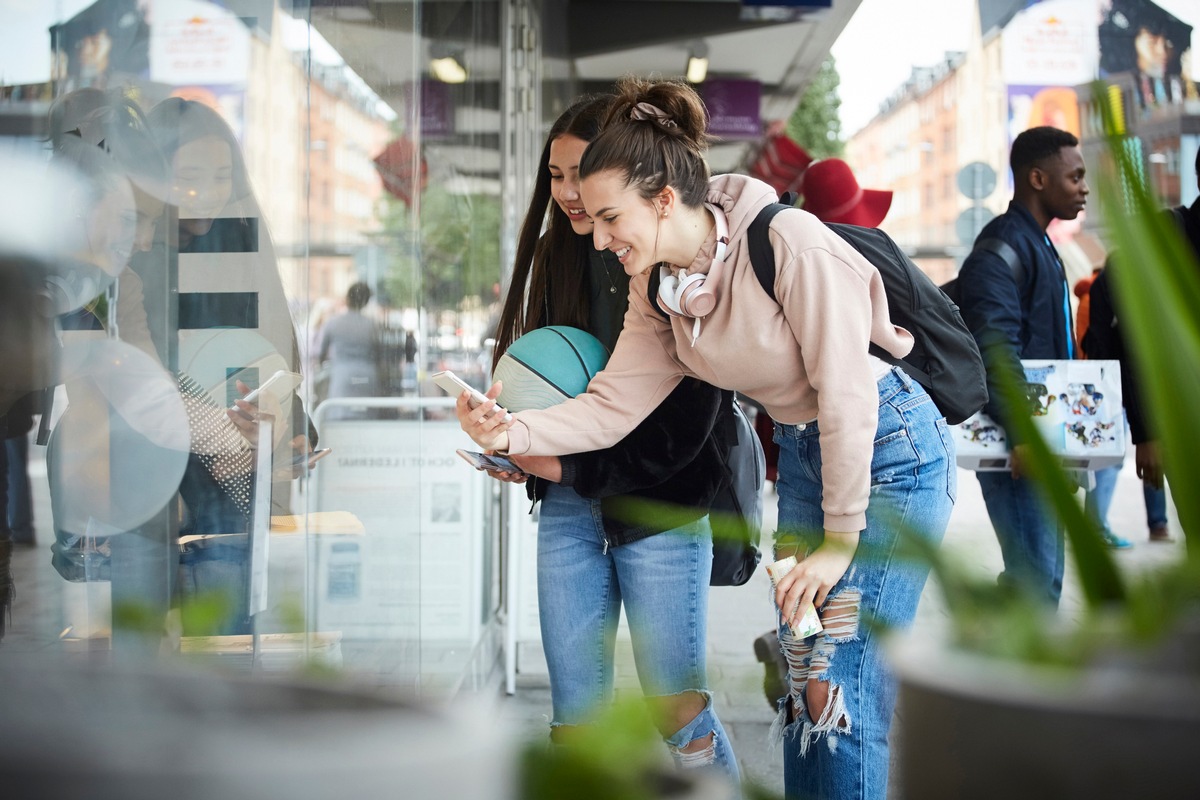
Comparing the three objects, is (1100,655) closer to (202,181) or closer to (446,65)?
(202,181)

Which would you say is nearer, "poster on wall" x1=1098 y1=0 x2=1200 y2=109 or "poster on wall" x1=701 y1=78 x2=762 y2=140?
"poster on wall" x1=1098 y1=0 x2=1200 y2=109

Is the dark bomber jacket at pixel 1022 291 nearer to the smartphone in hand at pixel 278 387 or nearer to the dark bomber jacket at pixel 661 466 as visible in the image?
the dark bomber jacket at pixel 661 466

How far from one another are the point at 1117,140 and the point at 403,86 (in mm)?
3112

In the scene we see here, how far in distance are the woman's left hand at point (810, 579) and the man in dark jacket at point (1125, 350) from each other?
142 centimetres

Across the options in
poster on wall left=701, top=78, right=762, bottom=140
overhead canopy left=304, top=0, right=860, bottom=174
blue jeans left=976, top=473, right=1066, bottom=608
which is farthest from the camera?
poster on wall left=701, top=78, right=762, bottom=140

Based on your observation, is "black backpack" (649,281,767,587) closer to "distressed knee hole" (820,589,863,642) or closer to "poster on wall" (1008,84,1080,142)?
"distressed knee hole" (820,589,863,642)

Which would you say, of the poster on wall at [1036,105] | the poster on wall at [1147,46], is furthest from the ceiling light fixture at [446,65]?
the poster on wall at [1036,105]

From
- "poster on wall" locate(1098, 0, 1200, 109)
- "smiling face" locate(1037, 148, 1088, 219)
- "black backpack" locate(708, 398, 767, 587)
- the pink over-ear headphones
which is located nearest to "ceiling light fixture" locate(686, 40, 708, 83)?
"poster on wall" locate(1098, 0, 1200, 109)

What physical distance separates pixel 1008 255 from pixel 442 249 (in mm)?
2085

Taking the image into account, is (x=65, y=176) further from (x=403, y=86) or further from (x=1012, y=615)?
(x=403, y=86)

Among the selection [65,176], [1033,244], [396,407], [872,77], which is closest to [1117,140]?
[65,176]

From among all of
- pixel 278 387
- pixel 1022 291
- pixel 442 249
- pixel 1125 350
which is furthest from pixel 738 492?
pixel 442 249

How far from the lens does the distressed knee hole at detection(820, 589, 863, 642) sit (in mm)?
2064

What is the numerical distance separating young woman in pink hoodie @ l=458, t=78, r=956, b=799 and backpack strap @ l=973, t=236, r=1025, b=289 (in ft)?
6.22
